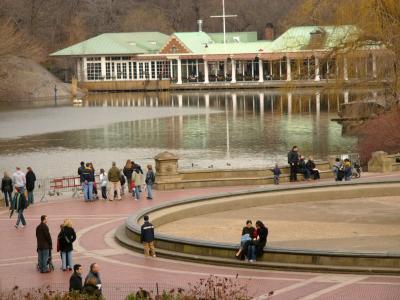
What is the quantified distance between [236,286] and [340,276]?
103 inches

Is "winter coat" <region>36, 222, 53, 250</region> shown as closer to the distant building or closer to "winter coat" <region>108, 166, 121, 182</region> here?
"winter coat" <region>108, 166, 121, 182</region>

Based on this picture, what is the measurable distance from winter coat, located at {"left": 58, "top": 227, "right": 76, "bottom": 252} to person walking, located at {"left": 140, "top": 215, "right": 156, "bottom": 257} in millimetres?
1674

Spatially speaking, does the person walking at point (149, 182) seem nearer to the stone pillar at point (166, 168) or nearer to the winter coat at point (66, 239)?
the stone pillar at point (166, 168)

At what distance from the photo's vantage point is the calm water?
59250 millimetres

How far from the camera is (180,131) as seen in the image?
75812 mm

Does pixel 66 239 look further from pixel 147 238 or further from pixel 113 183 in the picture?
pixel 113 183

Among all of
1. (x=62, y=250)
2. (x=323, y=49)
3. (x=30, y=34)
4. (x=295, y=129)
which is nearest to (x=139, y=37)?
(x=30, y=34)

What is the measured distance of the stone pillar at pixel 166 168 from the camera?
128 feet

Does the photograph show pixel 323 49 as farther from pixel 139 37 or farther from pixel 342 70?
pixel 139 37

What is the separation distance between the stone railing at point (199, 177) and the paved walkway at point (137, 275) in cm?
732

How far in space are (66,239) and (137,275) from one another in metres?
1.74

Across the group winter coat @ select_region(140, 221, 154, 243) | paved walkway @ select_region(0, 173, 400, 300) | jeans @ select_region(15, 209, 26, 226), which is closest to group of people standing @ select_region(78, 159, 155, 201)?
paved walkway @ select_region(0, 173, 400, 300)

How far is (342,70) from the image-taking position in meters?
46.8

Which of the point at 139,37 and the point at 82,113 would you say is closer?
the point at 82,113
